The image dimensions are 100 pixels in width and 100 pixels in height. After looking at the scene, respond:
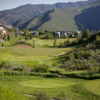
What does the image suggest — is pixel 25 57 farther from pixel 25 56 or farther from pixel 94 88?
pixel 94 88

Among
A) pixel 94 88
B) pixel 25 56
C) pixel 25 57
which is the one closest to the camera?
pixel 94 88

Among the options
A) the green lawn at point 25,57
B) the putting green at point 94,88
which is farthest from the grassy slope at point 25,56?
the putting green at point 94,88

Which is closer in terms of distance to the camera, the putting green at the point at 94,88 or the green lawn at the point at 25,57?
the putting green at the point at 94,88

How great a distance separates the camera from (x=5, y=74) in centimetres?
2355

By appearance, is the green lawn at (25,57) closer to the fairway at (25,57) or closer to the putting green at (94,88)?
the fairway at (25,57)

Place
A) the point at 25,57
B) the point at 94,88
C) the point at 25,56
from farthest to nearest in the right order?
the point at 25,56
the point at 25,57
the point at 94,88

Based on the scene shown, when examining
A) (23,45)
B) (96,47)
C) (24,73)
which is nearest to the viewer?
(24,73)

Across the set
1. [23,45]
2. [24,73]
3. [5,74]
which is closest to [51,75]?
[24,73]

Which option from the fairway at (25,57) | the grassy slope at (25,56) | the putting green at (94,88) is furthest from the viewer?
the grassy slope at (25,56)

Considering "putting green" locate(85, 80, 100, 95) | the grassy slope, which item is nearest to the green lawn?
the grassy slope

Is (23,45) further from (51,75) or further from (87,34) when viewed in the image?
(51,75)

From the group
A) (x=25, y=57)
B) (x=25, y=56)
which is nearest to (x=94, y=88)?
(x=25, y=57)

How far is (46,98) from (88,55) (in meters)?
28.1

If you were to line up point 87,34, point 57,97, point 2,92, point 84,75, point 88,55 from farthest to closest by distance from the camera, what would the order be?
point 87,34 → point 88,55 → point 84,75 → point 57,97 → point 2,92
